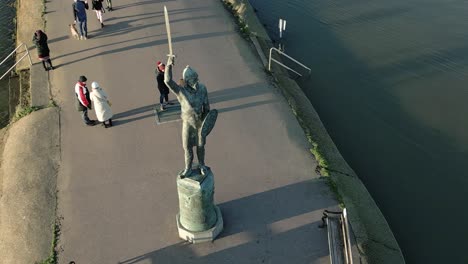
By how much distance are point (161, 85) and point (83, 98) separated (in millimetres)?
1915

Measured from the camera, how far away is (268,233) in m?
9.23

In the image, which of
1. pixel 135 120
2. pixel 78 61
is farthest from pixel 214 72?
pixel 78 61

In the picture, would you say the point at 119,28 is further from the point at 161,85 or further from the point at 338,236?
the point at 338,236

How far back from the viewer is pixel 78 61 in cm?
1422

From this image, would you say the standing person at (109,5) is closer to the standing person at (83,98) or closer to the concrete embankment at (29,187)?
the concrete embankment at (29,187)

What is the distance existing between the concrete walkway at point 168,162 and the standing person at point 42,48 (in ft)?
1.34

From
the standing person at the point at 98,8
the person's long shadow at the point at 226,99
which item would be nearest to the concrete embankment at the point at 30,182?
the person's long shadow at the point at 226,99

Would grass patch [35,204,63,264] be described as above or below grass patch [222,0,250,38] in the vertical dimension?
below

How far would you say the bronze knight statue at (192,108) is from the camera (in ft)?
23.0

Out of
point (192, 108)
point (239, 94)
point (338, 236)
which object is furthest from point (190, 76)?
point (239, 94)

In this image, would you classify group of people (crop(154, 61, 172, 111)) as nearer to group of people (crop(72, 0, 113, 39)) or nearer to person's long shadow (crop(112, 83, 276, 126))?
person's long shadow (crop(112, 83, 276, 126))

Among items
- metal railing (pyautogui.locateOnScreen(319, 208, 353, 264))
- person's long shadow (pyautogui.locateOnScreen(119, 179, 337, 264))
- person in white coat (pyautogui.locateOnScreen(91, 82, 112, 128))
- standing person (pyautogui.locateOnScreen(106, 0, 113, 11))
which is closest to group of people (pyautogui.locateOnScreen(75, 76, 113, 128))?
person in white coat (pyautogui.locateOnScreen(91, 82, 112, 128))

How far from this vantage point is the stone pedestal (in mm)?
8086

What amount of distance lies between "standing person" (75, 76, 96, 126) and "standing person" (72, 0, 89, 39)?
413 cm
